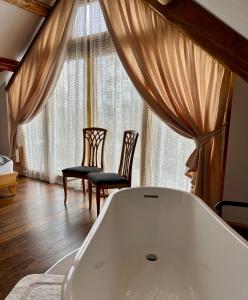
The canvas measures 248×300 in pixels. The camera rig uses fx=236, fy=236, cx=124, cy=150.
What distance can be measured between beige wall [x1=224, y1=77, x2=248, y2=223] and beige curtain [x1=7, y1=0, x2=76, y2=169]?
2.46 meters

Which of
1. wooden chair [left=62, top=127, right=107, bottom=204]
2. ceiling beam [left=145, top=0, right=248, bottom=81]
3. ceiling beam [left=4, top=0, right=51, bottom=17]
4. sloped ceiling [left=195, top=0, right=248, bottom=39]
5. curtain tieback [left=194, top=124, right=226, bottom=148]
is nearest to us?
sloped ceiling [left=195, top=0, right=248, bottom=39]

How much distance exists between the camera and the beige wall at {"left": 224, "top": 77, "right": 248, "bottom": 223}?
7.03ft

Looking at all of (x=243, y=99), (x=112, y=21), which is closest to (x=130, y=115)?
(x=112, y=21)

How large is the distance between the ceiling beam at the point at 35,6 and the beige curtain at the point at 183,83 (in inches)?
49.9

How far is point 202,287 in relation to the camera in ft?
4.94

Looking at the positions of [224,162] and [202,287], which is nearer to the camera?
[202,287]

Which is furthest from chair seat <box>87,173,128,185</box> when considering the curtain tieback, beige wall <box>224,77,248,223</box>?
beige wall <box>224,77,248,223</box>

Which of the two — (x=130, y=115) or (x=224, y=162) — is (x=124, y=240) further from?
(x=130, y=115)

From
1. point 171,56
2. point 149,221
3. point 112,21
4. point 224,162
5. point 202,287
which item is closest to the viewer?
point 202,287

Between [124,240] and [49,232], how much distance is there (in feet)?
2.78

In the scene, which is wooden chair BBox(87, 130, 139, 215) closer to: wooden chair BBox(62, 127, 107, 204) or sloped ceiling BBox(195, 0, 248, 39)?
wooden chair BBox(62, 127, 107, 204)

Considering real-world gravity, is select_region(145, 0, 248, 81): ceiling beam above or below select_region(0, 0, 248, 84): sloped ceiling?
below

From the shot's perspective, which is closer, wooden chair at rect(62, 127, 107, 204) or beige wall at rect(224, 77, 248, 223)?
beige wall at rect(224, 77, 248, 223)

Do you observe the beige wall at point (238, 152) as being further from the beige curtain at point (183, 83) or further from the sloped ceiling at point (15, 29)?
the sloped ceiling at point (15, 29)
